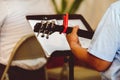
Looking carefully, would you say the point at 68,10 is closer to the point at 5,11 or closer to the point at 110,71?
the point at 5,11

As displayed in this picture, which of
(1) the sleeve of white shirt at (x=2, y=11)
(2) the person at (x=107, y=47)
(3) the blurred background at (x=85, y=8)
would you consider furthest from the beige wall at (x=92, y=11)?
(2) the person at (x=107, y=47)

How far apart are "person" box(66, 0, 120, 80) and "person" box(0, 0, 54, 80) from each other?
0.98 meters

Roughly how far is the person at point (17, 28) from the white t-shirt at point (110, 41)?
3.38 feet

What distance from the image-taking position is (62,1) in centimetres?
305

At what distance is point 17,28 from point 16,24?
0.03 m

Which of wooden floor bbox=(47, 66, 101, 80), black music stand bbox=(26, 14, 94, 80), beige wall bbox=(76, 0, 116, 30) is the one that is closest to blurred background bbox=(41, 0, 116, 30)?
beige wall bbox=(76, 0, 116, 30)

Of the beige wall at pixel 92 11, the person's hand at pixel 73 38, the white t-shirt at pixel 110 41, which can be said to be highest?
the white t-shirt at pixel 110 41

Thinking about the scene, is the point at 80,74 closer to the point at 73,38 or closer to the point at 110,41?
the point at 73,38

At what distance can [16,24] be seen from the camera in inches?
83.0

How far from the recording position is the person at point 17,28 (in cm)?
204


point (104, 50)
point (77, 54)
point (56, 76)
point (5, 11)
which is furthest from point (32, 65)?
point (104, 50)

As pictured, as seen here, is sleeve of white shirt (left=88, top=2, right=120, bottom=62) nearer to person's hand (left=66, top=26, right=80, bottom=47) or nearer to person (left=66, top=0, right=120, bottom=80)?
person (left=66, top=0, right=120, bottom=80)

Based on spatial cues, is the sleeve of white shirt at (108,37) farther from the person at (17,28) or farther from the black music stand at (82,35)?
the person at (17,28)

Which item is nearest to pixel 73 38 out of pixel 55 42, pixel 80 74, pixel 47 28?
pixel 47 28
